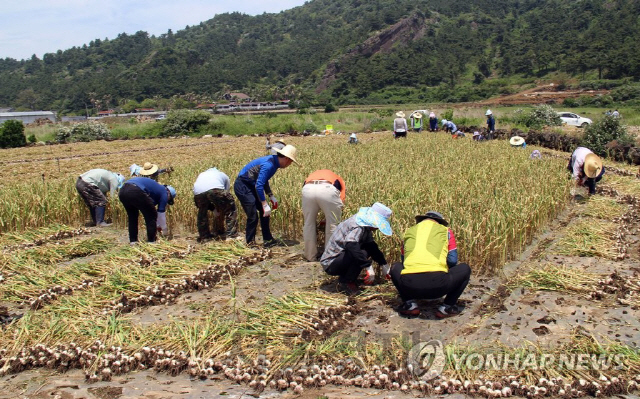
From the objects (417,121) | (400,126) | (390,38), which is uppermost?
(390,38)

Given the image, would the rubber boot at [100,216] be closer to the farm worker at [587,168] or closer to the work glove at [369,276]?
the work glove at [369,276]

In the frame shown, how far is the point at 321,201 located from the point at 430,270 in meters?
2.04

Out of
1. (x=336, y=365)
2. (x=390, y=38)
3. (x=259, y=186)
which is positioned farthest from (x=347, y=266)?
(x=390, y=38)

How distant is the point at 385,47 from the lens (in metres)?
102

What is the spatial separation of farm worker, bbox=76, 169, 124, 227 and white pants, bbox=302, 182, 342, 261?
440cm

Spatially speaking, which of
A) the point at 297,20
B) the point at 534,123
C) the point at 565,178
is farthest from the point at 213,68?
the point at 565,178

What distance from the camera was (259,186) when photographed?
7.02 meters

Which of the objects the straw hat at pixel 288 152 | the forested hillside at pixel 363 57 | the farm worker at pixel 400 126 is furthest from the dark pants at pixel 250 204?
the forested hillside at pixel 363 57

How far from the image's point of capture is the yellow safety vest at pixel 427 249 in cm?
473

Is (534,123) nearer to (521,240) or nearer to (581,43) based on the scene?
(521,240)

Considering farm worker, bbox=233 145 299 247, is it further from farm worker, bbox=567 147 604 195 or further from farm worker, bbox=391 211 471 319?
farm worker, bbox=567 147 604 195

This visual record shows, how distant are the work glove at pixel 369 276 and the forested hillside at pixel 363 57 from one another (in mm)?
57831

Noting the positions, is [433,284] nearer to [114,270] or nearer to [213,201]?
[114,270]

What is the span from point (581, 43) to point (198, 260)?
248 ft
